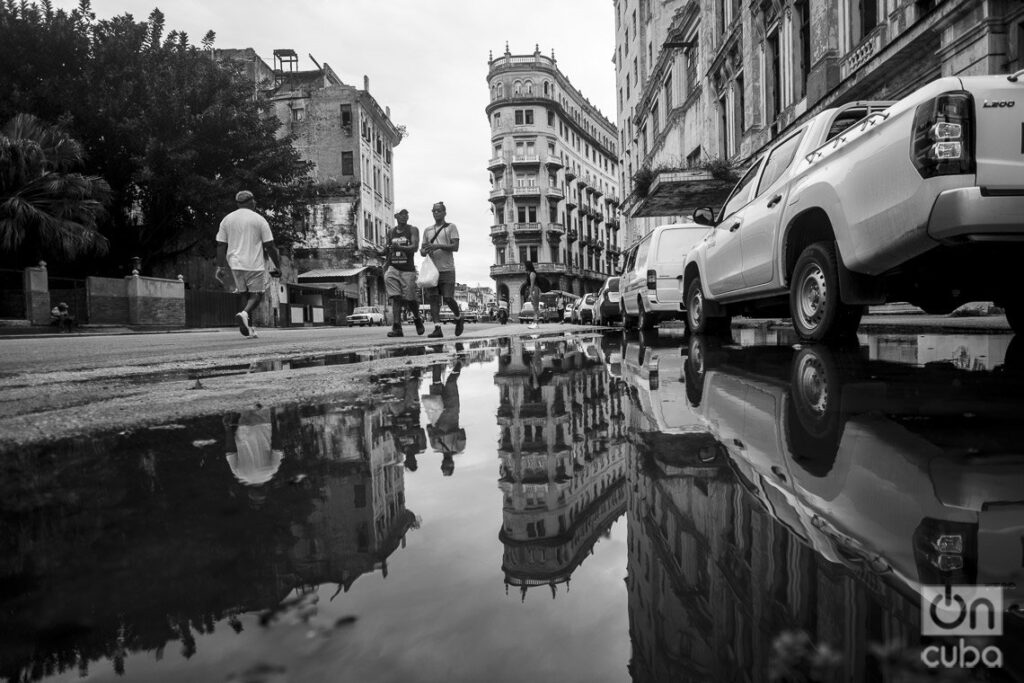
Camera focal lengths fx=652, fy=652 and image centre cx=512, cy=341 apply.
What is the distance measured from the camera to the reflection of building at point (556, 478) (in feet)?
3.44

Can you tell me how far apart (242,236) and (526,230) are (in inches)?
2155

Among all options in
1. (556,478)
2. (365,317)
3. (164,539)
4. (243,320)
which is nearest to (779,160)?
(556,478)

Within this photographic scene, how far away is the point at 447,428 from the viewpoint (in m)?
→ 2.24

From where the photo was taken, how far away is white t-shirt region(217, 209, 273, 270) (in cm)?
888

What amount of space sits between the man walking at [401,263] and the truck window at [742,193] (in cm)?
472

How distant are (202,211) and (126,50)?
273 inches

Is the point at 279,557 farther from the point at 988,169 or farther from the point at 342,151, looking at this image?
the point at 342,151

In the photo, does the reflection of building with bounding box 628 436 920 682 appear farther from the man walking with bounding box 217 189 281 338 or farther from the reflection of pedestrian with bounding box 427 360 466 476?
the man walking with bounding box 217 189 281 338

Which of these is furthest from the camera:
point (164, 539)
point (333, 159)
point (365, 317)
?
point (333, 159)

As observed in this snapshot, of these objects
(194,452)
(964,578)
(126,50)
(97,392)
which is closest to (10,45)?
(126,50)

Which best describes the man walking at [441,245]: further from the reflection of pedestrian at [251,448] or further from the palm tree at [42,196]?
the palm tree at [42,196]

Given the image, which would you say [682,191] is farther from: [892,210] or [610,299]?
[892,210]

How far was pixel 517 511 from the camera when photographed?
1276 millimetres

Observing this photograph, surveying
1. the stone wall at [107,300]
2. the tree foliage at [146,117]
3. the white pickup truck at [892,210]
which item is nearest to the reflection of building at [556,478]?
the white pickup truck at [892,210]
